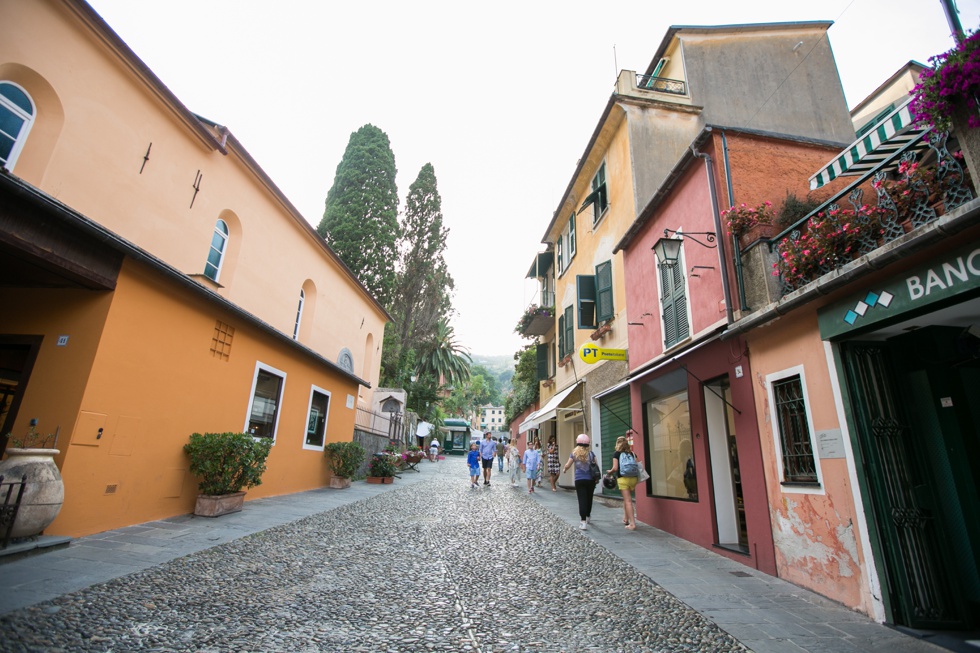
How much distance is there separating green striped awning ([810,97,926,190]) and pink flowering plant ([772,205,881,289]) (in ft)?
1.56

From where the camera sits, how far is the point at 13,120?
664cm

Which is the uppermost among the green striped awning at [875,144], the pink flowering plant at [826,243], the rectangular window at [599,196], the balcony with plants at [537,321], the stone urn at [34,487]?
the rectangular window at [599,196]

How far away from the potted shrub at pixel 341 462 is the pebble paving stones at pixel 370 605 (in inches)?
243

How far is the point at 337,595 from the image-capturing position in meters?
3.71

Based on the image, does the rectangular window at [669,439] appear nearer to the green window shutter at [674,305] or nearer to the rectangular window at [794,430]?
the green window shutter at [674,305]

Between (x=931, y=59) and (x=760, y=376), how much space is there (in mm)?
3474

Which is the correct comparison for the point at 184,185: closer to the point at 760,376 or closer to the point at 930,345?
the point at 760,376

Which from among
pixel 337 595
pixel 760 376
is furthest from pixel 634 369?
pixel 337 595

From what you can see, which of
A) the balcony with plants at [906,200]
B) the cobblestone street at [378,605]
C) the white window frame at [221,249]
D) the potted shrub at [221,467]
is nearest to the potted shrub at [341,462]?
the potted shrub at [221,467]

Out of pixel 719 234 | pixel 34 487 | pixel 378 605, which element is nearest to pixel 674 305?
pixel 719 234

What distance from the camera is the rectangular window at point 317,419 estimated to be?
11156 mm

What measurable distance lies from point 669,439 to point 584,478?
174 cm

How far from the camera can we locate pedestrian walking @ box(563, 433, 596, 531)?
7793 mm

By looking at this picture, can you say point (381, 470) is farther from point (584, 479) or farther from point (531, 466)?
point (584, 479)
